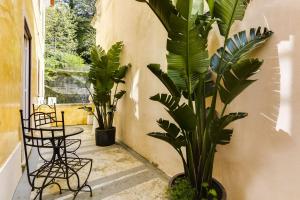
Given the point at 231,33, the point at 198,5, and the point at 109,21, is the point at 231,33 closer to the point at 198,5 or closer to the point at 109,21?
the point at 198,5

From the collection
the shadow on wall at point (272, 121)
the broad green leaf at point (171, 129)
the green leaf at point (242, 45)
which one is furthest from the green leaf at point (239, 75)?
the broad green leaf at point (171, 129)

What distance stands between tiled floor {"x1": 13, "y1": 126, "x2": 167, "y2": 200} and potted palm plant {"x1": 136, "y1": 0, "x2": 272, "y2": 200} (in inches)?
33.1

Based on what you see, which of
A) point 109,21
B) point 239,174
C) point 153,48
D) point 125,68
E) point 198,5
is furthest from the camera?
point 109,21

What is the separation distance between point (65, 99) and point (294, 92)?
28.0 feet

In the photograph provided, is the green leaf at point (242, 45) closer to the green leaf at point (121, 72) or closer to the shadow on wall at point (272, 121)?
the shadow on wall at point (272, 121)

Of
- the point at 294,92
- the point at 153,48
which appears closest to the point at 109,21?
the point at 153,48

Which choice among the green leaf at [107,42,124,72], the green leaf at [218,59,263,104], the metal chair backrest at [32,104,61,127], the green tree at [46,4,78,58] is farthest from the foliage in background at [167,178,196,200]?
the green tree at [46,4,78,58]

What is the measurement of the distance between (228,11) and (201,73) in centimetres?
49

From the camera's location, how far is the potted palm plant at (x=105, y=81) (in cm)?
470

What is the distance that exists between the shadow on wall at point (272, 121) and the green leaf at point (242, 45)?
97 millimetres

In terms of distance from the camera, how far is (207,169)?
189cm

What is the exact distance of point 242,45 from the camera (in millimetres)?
1764

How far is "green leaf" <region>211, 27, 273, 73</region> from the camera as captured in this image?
1.68 m

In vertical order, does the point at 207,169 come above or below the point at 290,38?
below
